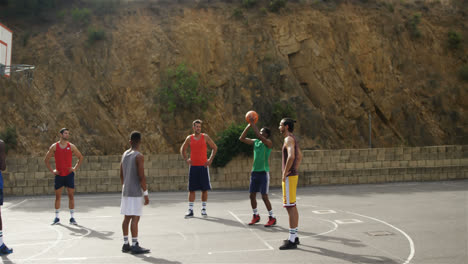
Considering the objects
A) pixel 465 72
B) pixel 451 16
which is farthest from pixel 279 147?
pixel 451 16

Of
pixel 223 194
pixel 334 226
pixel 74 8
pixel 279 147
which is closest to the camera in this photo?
pixel 334 226

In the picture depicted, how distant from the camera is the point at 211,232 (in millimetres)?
8195

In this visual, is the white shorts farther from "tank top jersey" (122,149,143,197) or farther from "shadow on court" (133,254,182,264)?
"shadow on court" (133,254,182,264)

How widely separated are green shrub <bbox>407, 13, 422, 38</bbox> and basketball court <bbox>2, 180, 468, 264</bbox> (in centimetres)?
1943

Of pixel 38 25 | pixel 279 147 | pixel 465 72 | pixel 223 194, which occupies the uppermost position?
pixel 38 25

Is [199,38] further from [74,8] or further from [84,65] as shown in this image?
[74,8]

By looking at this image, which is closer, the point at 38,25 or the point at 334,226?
the point at 334,226

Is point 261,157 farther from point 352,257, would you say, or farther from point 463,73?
point 463,73

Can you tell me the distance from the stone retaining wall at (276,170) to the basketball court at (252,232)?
260 cm

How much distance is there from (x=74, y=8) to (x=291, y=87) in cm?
1552

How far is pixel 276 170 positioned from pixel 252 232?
30.7 feet

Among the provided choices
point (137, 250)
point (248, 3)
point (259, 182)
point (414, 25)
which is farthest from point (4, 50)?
point (414, 25)

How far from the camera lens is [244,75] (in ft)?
82.0

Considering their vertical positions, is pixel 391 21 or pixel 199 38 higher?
pixel 391 21
